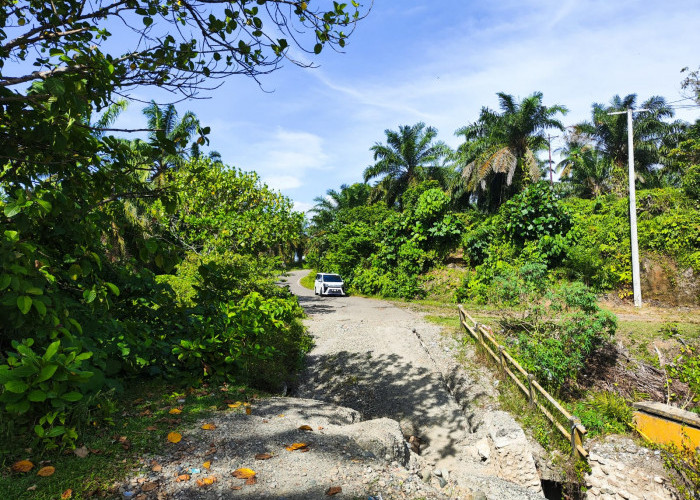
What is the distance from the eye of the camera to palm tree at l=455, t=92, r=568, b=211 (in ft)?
82.2

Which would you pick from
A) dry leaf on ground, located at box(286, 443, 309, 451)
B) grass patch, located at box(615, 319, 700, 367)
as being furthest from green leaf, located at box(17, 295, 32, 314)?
grass patch, located at box(615, 319, 700, 367)

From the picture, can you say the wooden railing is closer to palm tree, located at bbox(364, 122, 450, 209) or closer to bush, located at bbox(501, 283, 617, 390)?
bush, located at bbox(501, 283, 617, 390)

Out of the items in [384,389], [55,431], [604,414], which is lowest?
[604,414]

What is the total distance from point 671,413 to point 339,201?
38148mm

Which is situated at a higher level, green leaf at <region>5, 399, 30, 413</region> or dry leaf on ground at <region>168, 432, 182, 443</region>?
green leaf at <region>5, 399, 30, 413</region>

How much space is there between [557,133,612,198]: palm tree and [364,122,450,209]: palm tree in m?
11.6

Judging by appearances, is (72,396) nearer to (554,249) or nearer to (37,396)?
(37,396)

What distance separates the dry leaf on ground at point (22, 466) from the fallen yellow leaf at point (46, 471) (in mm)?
88

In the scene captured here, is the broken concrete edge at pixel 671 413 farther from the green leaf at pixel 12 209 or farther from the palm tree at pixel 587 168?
the palm tree at pixel 587 168

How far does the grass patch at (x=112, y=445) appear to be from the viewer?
270 cm

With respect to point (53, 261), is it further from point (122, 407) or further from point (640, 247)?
point (640, 247)

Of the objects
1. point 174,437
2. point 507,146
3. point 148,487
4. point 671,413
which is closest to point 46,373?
point 148,487

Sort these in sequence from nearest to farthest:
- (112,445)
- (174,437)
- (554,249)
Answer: (112,445), (174,437), (554,249)

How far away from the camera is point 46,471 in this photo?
2807 millimetres
